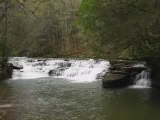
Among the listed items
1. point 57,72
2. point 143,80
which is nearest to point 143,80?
point 143,80

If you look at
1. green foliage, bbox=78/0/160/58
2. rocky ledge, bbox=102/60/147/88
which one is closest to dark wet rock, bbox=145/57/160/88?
rocky ledge, bbox=102/60/147/88

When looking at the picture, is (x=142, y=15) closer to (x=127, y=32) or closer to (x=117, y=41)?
(x=127, y=32)

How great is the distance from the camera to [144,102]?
55.0 ft

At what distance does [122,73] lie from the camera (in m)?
23.6

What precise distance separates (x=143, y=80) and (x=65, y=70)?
321 inches

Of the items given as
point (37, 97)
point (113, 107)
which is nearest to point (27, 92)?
point (37, 97)

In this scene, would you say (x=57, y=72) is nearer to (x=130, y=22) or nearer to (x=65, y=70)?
(x=65, y=70)

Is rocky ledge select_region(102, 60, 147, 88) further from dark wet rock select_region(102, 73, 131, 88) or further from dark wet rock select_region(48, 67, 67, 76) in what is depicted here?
dark wet rock select_region(48, 67, 67, 76)

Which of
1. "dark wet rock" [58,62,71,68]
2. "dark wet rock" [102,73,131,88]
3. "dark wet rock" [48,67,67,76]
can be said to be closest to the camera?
"dark wet rock" [102,73,131,88]

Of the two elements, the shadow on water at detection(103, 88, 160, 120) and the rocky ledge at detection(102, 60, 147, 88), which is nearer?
the shadow on water at detection(103, 88, 160, 120)

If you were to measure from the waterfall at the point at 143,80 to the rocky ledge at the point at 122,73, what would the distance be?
29cm

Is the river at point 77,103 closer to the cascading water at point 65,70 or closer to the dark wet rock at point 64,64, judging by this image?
the cascading water at point 65,70

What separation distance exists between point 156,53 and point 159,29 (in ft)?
10.4

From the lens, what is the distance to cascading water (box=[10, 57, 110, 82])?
28.0 metres
